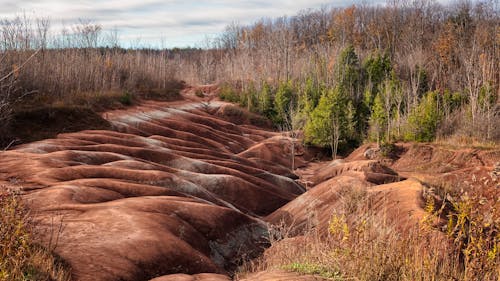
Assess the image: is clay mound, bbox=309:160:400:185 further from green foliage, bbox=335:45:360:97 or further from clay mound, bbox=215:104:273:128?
green foliage, bbox=335:45:360:97

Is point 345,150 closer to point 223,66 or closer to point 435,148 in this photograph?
point 435,148

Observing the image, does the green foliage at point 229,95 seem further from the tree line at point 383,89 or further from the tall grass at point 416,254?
the tall grass at point 416,254

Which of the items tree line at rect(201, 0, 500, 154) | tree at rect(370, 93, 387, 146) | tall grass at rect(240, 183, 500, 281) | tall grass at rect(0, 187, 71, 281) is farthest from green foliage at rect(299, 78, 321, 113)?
tall grass at rect(0, 187, 71, 281)

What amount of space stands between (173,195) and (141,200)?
181cm

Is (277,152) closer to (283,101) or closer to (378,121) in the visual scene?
(378,121)

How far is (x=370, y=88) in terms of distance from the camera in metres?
35.8

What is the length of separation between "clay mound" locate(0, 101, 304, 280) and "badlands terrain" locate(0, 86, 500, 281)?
0.03 m

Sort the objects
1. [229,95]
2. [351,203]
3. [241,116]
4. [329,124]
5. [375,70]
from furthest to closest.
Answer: [229,95] → [375,70] → [241,116] → [329,124] → [351,203]

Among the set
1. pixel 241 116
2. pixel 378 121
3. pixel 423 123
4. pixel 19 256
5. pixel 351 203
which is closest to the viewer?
pixel 19 256

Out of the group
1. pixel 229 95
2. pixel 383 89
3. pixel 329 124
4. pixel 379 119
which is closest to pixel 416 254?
pixel 379 119

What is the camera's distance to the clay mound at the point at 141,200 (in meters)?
7.91

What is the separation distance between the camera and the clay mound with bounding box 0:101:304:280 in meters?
7.91

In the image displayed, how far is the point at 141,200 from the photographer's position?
35.0 feet

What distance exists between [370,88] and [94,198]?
28.8m
